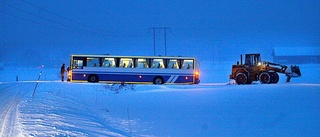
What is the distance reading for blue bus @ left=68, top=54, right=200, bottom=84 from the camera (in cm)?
3216

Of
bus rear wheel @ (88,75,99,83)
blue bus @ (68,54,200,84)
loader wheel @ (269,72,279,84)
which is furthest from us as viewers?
bus rear wheel @ (88,75,99,83)

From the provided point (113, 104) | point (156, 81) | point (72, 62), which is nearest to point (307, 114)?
point (113, 104)

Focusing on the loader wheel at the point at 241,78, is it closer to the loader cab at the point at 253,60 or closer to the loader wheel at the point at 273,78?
the loader cab at the point at 253,60

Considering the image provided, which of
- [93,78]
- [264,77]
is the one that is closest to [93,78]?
[93,78]

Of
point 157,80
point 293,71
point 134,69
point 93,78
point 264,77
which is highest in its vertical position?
point 134,69

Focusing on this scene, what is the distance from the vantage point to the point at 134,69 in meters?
32.5

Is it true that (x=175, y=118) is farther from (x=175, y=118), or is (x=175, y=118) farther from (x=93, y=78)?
(x=93, y=78)

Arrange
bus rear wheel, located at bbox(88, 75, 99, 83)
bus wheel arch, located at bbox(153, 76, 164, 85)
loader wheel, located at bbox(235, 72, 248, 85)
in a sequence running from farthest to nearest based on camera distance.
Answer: bus rear wheel, located at bbox(88, 75, 99, 83)
bus wheel arch, located at bbox(153, 76, 164, 85)
loader wheel, located at bbox(235, 72, 248, 85)

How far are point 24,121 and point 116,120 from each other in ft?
9.54

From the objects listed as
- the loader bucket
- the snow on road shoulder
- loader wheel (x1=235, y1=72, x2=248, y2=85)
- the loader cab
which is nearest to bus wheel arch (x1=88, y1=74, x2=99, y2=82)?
loader wheel (x1=235, y1=72, x2=248, y2=85)

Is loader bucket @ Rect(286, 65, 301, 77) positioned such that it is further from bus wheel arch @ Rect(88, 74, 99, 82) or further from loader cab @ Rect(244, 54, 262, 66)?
bus wheel arch @ Rect(88, 74, 99, 82)

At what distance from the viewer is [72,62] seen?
32.8 metres

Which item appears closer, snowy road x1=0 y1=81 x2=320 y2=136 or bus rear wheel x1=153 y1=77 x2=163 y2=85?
snowy road x1=0 y1=81 x2=320 y2=136

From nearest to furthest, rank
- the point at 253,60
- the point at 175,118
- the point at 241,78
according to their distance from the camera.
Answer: the point at 175,118 < the point at 241,78 < the point at 253,60
